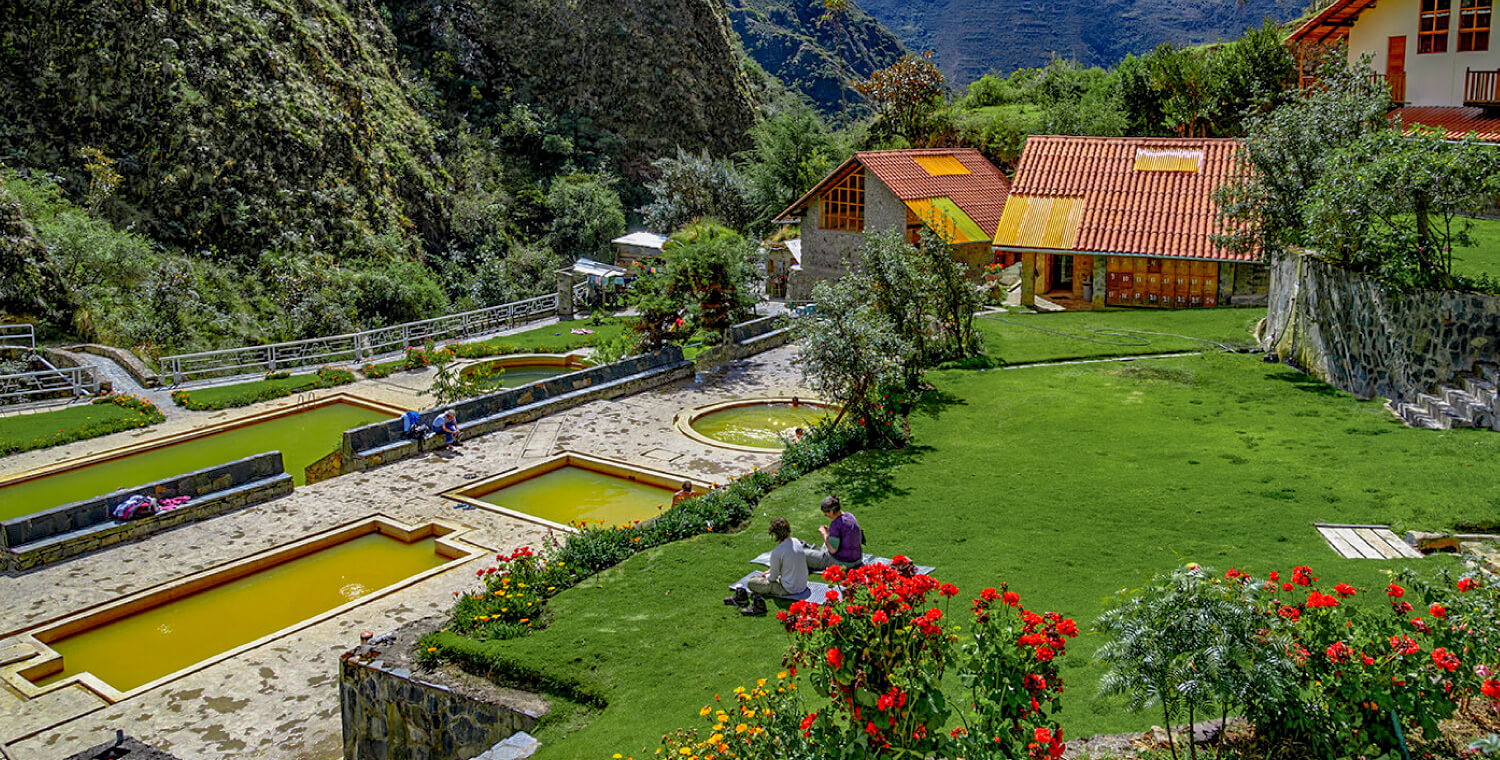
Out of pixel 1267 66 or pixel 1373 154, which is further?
pixel 1267 66

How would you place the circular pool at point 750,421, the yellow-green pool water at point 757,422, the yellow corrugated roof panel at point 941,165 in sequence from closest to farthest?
the circular pool at point 750,421 < the yellow-green pool water at point 757,422 < the yellow corrugated roof panel at point 941,165

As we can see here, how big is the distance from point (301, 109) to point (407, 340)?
2107cm

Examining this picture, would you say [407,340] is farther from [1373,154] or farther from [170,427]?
[1373,154]

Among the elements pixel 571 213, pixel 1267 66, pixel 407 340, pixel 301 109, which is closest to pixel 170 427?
pixel 407 340

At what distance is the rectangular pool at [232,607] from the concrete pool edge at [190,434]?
6998mm

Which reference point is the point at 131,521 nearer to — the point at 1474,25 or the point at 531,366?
A: the point at 531,366

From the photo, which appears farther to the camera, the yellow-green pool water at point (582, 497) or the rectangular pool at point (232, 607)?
the yellow-green pool water at point (582, 497)

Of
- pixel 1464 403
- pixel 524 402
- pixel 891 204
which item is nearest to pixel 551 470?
pixel 524 402

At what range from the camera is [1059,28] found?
121 m

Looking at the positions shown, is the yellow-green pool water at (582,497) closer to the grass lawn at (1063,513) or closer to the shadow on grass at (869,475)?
the grass lawn at (1063,513)

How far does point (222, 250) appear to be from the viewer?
144ft

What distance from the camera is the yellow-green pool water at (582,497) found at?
1917 centimetres

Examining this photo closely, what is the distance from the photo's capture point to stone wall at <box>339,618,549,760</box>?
10.8 m

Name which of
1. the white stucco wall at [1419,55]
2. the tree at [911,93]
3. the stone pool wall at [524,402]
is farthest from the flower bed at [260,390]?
the tree at [911,93]
